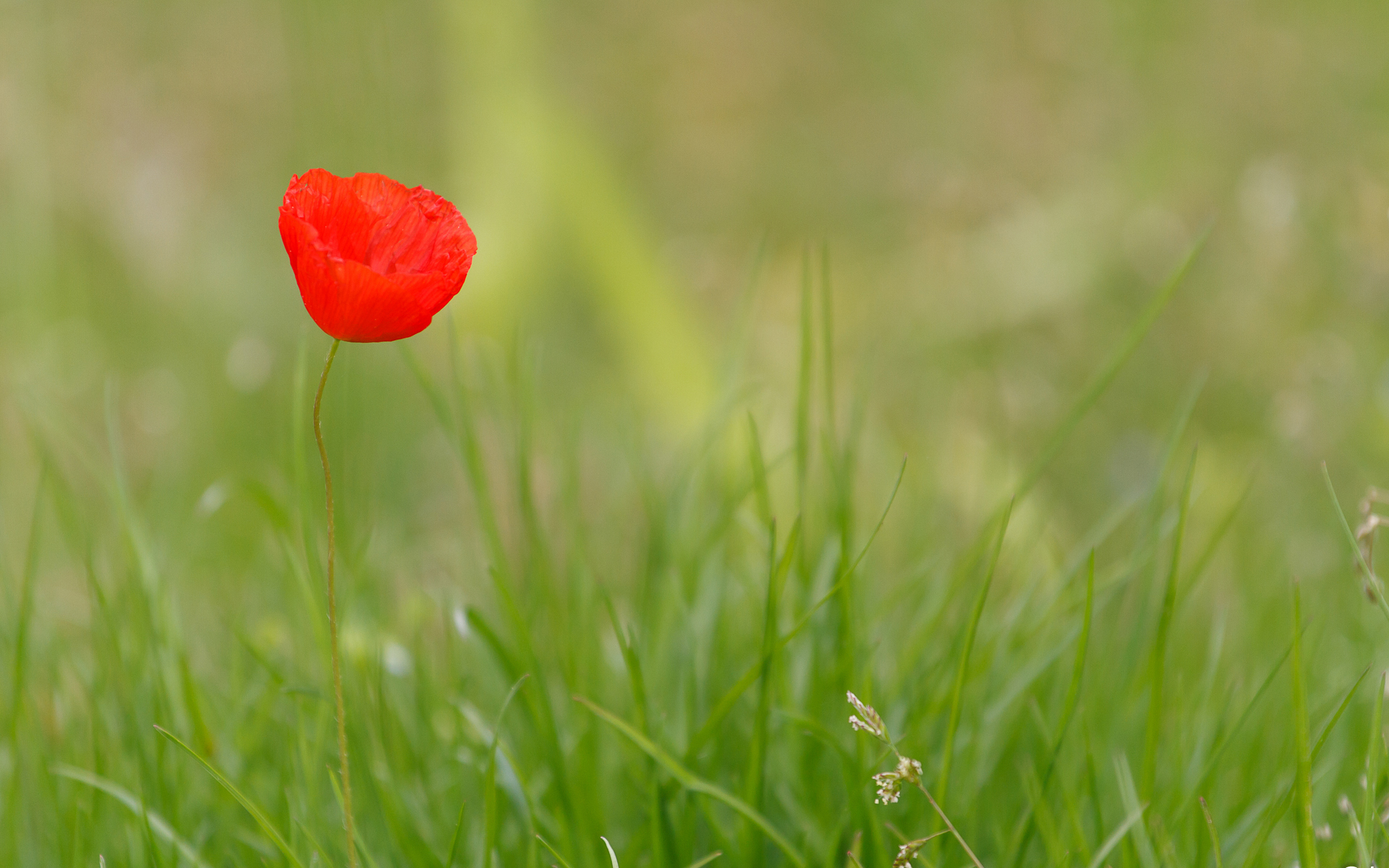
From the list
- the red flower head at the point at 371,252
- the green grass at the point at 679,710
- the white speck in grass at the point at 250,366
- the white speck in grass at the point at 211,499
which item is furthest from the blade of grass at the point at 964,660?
the white speck in grass at the point at 250,366

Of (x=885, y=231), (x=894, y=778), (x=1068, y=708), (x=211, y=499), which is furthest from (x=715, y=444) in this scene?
(x=885, y=231)

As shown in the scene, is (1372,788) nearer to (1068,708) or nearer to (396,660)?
(1068,708)

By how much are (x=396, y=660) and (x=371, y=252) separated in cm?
63

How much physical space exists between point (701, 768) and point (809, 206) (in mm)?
3413

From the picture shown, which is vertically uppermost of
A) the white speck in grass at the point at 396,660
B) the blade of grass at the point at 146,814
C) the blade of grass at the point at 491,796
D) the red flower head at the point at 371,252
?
the red flower head at the point at 371,252

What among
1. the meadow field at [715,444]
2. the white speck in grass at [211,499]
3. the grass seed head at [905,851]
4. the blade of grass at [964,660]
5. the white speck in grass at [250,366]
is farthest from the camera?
the white speck in grass at [250,366]

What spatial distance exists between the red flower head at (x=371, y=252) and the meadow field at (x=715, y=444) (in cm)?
31

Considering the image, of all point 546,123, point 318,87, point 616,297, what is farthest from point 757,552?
point 546,123

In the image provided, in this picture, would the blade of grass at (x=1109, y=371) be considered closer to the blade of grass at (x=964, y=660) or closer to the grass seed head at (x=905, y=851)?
the blade of grass at (x=964, y=660)

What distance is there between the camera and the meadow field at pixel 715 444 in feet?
3.25

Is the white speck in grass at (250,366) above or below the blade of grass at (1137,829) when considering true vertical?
above

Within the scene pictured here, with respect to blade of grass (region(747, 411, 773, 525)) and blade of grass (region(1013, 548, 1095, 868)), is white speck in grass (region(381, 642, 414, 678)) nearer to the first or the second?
blade of grass (region(747, 411, 773, 525))

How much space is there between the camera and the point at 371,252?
0.74 meters

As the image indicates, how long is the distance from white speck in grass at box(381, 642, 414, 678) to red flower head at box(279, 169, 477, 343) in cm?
56
